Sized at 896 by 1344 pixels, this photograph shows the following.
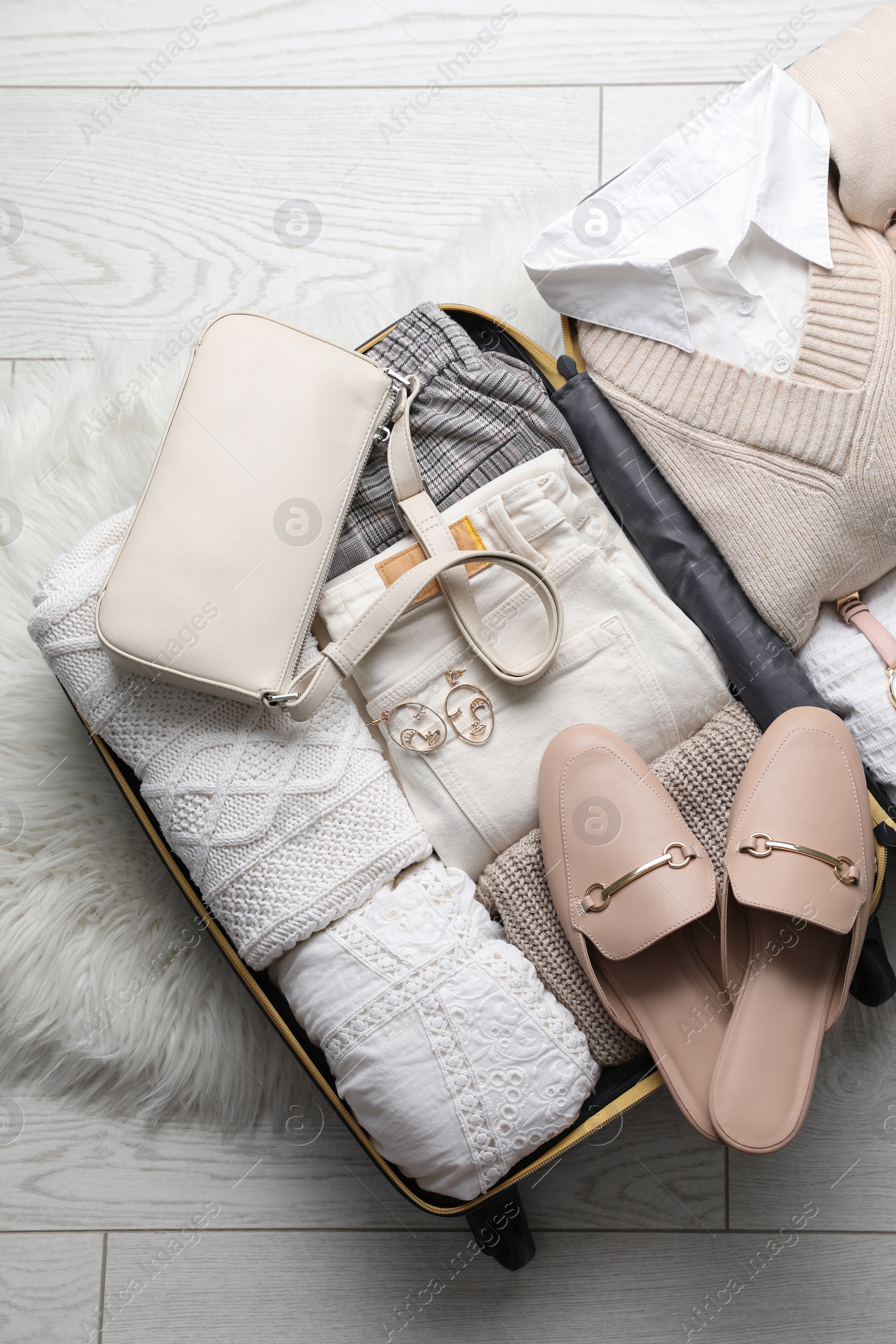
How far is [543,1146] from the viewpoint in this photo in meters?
0.82

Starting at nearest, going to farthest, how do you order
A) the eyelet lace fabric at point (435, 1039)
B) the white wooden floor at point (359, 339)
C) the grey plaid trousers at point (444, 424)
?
1. the eyelet lace fabric at point (435, 1039)
2. the grey plaid trousers at point (444, 424)
3. the white wooden floor at point (359, 339)

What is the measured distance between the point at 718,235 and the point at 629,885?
2.26 ft

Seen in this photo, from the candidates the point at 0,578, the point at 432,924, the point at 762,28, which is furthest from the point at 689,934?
the point at 762,28

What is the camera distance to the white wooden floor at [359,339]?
96 cm

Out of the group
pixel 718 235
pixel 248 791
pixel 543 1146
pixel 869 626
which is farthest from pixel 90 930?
pixel 718 235

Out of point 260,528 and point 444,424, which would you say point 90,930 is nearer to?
point 260,528

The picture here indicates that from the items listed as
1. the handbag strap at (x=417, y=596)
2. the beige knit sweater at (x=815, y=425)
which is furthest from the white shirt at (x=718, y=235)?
the handbag strap at (x=417, y=596)

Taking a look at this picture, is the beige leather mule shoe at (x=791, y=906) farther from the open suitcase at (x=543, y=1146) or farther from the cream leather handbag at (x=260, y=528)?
the cream leather handbag at (x=260, y=528)

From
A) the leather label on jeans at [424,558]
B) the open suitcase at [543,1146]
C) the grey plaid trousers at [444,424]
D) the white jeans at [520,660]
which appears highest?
the grey plaid trousers at [444,424]

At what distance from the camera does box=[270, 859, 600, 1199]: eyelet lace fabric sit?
74 cm

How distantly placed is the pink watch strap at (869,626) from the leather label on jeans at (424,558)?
1.30 feet

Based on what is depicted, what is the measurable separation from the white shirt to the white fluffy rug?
1.85 ft

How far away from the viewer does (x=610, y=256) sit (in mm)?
851

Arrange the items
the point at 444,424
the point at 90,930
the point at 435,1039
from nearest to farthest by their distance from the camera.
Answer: the point at 435,1039 → the point at 444,424 → the point at 90,930
